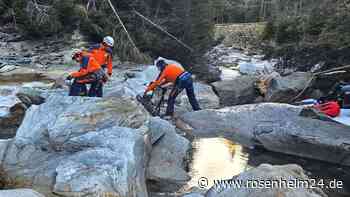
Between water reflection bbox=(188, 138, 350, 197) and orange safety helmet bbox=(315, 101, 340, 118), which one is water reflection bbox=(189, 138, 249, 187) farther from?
orange safety helmet bbox=(315, 101, 340, 118)

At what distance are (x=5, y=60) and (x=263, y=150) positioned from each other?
9.72m

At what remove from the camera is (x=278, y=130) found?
29.1ft

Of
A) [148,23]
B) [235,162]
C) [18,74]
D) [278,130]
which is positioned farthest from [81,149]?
[148,23]

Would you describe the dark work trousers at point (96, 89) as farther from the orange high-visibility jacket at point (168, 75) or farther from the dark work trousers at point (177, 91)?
the dark work trousers at point (177, 91)

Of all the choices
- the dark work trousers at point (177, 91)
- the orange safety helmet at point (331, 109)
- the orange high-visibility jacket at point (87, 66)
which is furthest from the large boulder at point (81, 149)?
the orange safety helmet at point (331, 109)

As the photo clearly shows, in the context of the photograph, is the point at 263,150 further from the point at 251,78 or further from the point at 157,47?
the point at 157,47

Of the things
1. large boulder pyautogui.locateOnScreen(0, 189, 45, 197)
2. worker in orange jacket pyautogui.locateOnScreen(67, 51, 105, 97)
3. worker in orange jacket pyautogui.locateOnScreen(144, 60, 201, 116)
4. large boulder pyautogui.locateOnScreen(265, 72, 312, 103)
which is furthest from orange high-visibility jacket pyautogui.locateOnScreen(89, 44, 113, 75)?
large boulder pyautogui.locateOnScreen(265, 72, 312, 103)

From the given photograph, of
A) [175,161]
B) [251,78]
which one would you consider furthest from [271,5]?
[175,161]

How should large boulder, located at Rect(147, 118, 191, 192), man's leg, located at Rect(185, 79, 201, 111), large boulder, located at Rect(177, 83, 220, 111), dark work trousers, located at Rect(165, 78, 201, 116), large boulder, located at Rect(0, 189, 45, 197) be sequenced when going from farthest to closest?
large boulder, located at Rect(177, 83, 220, 111)
man's leg, located at Rect(185, 79, 201, 111)
dark work trousers, located at Rect(165, 78, 201, 116)
large boulder, located at Rect(147, 118, 191, 192)
large boulder, located at Rect(0, 189, 45, 197)

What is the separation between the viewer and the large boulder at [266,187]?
4.76 metres

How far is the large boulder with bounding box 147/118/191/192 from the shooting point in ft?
22.6

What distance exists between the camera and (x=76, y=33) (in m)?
17.6

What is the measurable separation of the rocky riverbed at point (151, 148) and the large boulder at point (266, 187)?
0.01 meters

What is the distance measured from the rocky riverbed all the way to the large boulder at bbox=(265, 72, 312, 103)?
2949 mm
